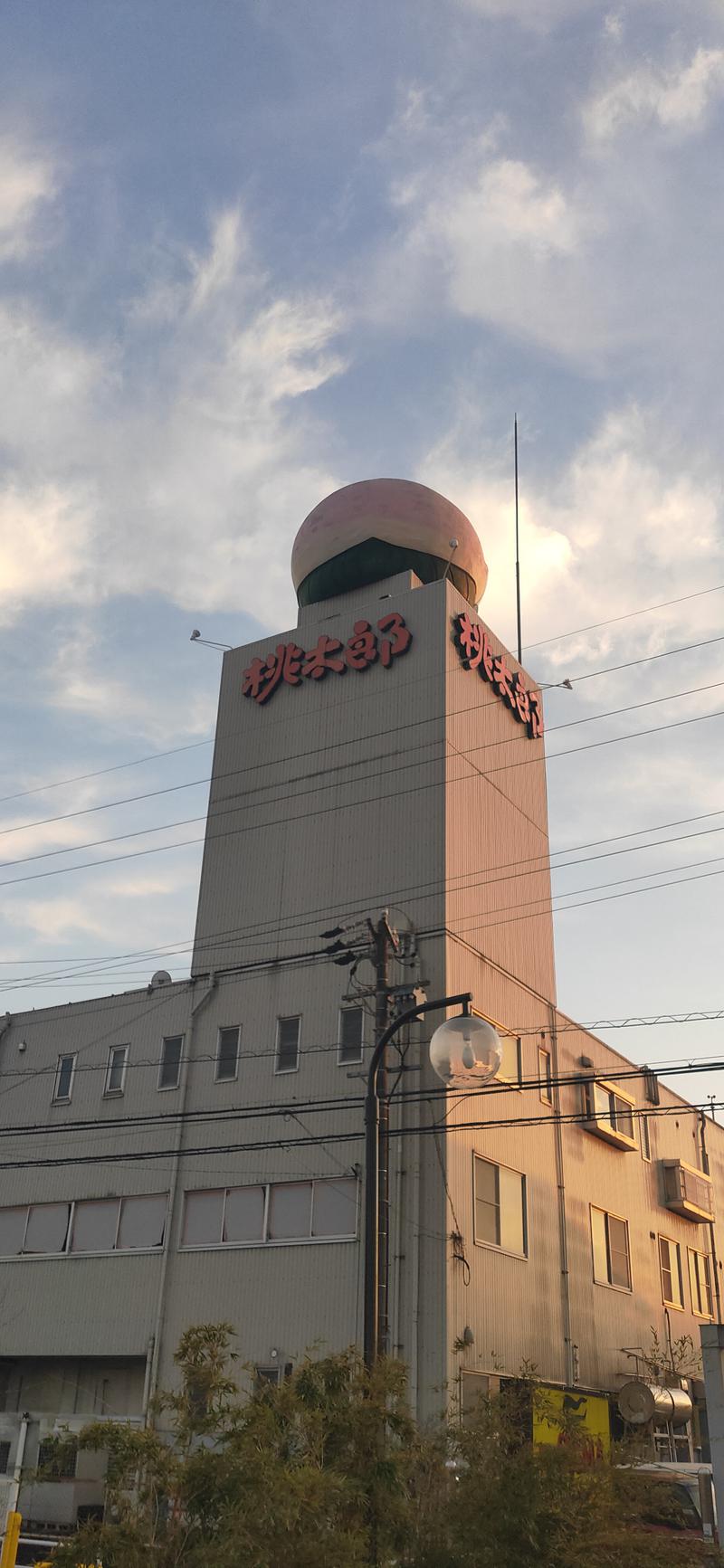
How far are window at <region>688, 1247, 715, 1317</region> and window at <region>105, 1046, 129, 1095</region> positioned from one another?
21.6 metres

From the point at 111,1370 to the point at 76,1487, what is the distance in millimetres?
18143

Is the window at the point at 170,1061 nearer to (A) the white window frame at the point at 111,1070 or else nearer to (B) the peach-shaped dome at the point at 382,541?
(A) the white window frame at the point at 111,1070

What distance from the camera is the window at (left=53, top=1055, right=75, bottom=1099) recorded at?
3688 cm

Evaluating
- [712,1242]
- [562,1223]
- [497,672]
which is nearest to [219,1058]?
[562,1223]

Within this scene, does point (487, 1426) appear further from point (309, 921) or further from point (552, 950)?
point (552, 950)

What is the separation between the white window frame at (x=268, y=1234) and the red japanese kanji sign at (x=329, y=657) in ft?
47.9

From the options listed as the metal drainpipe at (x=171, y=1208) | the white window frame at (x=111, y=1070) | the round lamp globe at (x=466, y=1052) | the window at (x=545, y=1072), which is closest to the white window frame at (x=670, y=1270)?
the window at (x=545, y=1072)

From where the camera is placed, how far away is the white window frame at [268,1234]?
1180 inches

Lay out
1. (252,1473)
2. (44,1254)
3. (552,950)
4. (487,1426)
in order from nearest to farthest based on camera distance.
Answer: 1. (252,1473)
2. (487,1426)
3. (44,1254)
4. (552,950)

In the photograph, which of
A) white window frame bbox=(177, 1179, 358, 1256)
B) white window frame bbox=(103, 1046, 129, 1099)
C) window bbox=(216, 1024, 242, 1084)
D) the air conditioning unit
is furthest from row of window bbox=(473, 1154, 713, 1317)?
white window frame bbox=(103, 1046, 129, 1099)

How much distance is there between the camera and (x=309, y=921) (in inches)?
1379

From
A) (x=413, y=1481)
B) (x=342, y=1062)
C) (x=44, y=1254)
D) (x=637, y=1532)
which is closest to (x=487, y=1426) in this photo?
(x=413, y=1481)

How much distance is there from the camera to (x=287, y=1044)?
33219 millimetres

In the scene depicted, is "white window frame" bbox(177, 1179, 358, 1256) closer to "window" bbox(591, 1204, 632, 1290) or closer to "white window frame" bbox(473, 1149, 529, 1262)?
"white window frame" bbox(473, 1149, 529, 1262)
